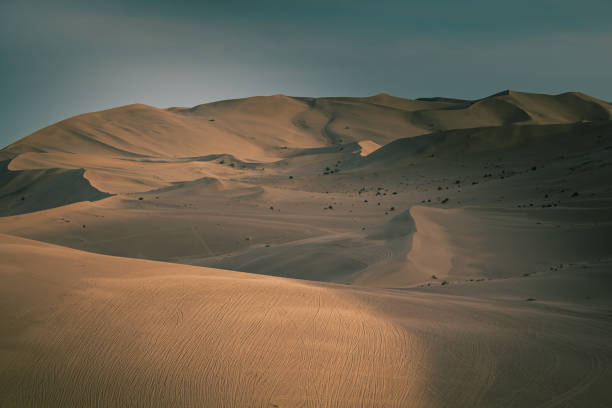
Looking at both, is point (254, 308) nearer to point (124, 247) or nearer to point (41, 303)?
point (41, 303)

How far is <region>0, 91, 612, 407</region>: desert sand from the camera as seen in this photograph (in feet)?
7.32

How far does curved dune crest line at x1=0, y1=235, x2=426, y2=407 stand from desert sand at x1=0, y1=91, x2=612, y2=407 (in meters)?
0.01

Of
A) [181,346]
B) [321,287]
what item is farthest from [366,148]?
[181,346]

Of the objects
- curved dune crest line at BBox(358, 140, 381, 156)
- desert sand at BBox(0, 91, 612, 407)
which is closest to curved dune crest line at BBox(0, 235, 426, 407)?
desert sand at BBox(0, 91, 612, 407)

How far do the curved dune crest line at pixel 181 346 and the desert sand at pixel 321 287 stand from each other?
0.5 inches

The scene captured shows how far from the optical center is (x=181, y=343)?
2.46 metres

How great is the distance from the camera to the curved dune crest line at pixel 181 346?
2.05 meters

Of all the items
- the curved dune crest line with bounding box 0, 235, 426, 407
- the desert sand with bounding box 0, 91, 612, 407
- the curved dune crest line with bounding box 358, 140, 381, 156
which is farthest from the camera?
the curved dune crest line with bounding box 358, 140, 381, 156

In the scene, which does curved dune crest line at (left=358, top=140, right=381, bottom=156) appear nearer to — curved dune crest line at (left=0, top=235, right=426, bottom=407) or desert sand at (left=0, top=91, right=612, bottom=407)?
desert sand at (left=0, top=91, right=612, bottom=407)

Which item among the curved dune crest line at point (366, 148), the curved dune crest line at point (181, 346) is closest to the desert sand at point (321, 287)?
the curved dune crest line at point (181, 346)

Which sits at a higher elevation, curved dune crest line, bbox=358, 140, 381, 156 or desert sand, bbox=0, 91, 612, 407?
curved dune crest line, bbox=358, 140, 381, 156

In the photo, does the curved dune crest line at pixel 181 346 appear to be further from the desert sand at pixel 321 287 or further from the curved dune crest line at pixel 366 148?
the curved dune crest line at pixel 366 148

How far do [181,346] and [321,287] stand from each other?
2292 mm

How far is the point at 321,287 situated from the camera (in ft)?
14.9
